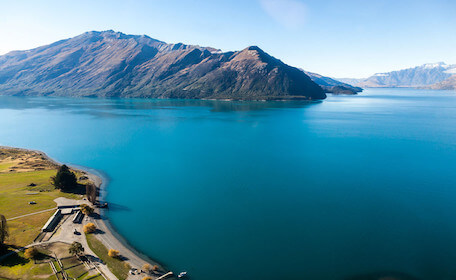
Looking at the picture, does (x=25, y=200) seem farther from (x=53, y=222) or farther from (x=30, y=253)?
(x=30, y=253)

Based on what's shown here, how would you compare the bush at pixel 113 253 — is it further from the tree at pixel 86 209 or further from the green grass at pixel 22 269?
the tree at pixel 86 209

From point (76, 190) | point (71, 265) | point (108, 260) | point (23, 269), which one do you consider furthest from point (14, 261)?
point (76, 190)

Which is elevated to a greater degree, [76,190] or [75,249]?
[75,249]

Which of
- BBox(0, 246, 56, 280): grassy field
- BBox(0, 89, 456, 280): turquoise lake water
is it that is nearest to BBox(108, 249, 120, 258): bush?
BBox(0, 89, 456, 280): turquoise lake water

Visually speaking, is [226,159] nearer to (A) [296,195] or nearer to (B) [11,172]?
(A) [296,195]

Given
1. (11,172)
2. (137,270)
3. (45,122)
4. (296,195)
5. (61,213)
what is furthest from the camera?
(45,122)

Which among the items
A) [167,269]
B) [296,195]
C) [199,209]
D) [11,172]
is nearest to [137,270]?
[167,269]

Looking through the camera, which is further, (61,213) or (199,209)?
(199,209)
